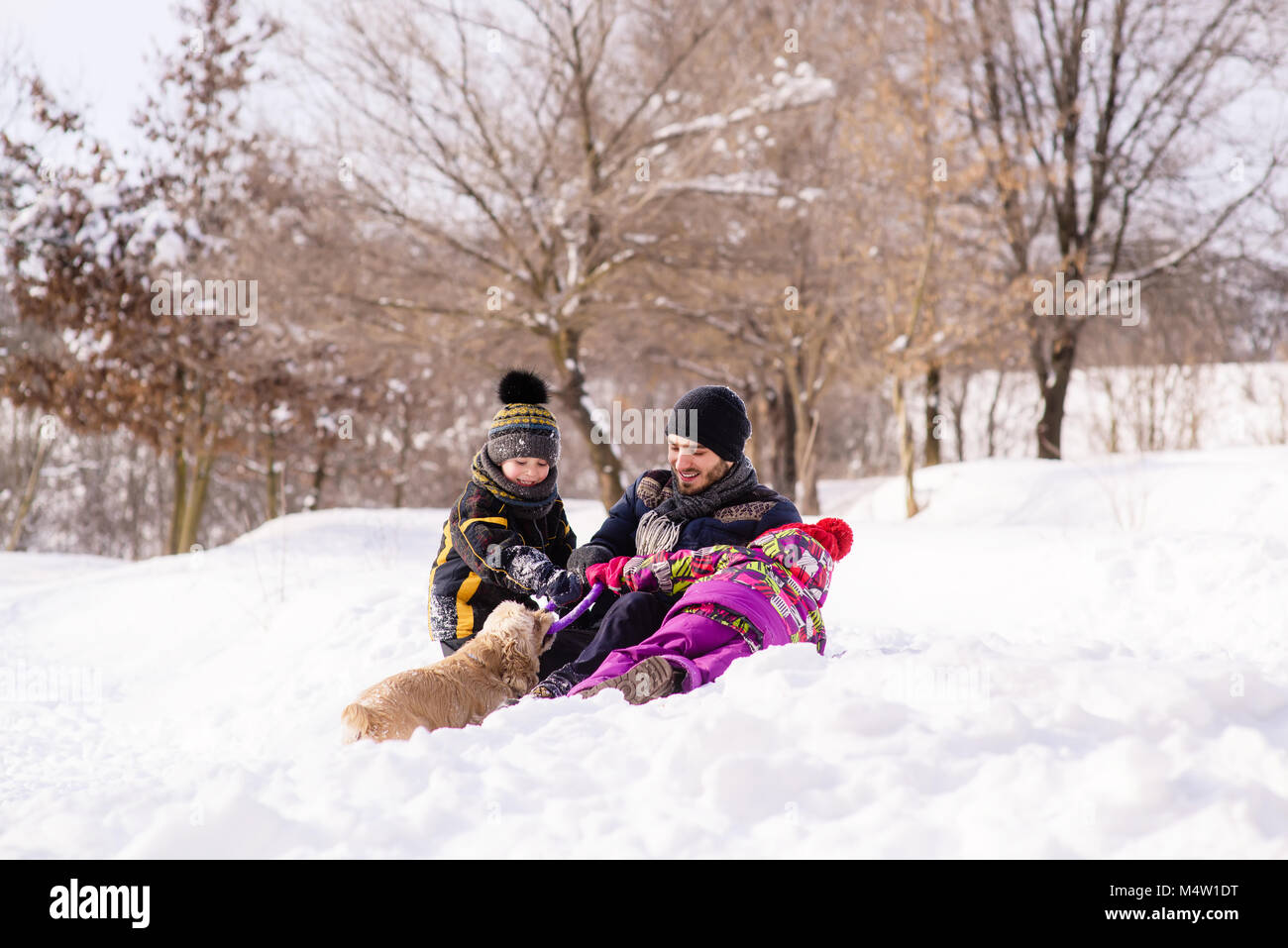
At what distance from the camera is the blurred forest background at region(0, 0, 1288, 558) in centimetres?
1098

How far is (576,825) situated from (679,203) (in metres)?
10.5

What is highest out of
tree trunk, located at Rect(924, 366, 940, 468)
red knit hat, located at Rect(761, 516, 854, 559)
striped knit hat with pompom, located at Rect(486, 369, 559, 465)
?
tree trunk, located at Rect(924, 366, 940, 468)

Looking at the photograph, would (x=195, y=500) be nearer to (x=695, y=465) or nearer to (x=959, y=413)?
(x=695, y=465)

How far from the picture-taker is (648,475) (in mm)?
4316

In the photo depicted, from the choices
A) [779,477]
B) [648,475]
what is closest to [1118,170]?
[779,477]

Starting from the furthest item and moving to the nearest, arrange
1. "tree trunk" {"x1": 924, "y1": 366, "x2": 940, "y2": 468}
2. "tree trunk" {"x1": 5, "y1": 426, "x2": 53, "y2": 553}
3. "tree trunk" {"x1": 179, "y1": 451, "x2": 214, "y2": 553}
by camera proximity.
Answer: "tree trunk" {"x1": 5, "y1": 426, "x2": 53, "y2": 553} < "tree trunk" {"x1": 924, "y1": 366, "x2": 940, "y2": 468} < "tree trunk" {"x1": 179, "y1": 451, "x2": 214, "y2": 553}

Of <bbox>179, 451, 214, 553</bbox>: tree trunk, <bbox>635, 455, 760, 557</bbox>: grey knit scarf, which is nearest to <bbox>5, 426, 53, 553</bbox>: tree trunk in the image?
<bbox>179, 451, 214, 553</bbox>: tree trunk

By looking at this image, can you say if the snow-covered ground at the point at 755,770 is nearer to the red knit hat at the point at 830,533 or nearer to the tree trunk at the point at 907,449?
the red knit hat at the point at 830,533

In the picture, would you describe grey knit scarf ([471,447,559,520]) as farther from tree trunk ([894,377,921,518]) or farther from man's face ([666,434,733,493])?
tree trunk ([894,377,921,518])

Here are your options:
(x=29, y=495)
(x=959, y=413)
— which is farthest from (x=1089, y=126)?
(x=29, y=495)

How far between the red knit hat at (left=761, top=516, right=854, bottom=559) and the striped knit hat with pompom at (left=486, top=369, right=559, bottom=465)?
1120mm

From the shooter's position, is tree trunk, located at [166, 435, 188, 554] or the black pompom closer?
the black pompom
